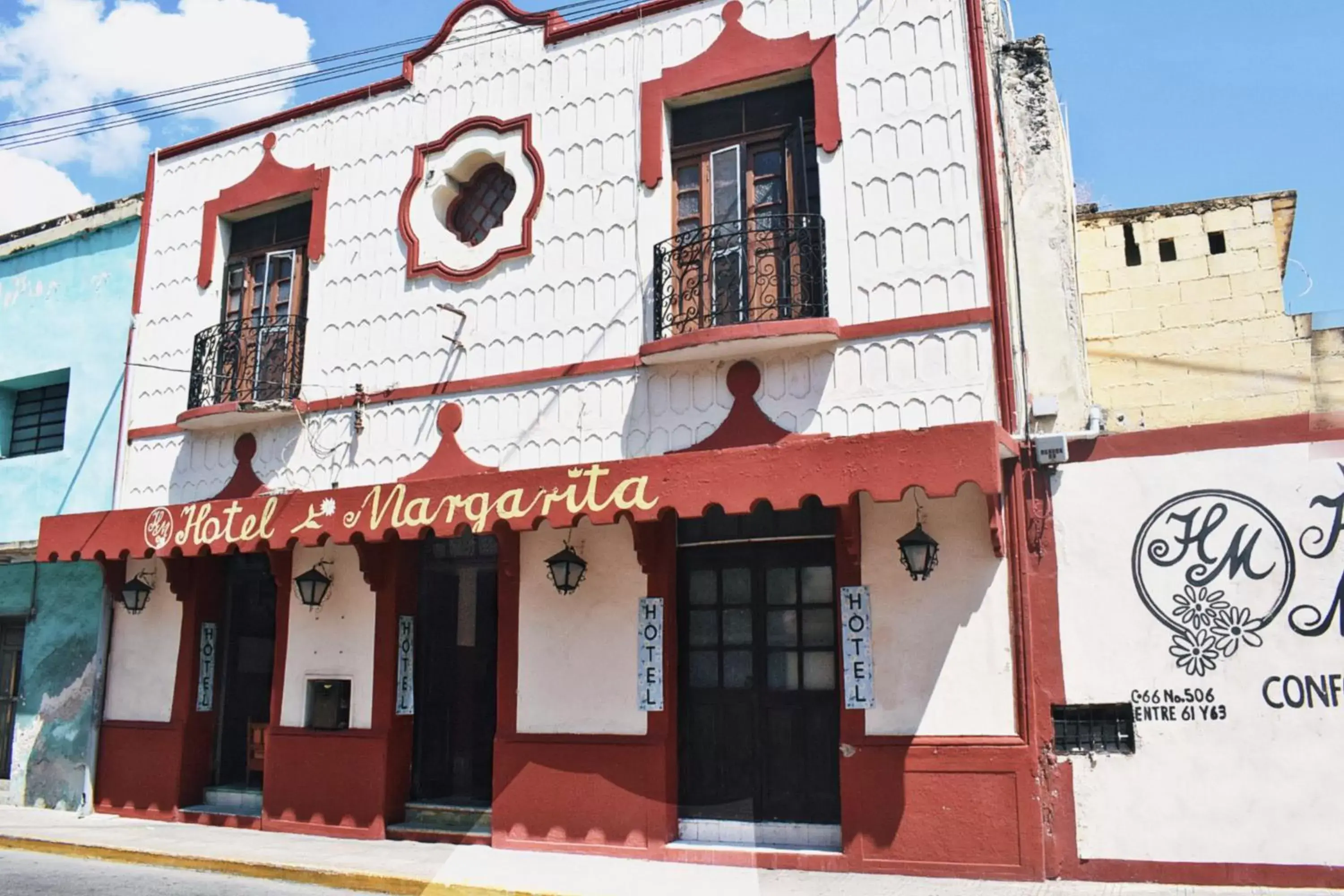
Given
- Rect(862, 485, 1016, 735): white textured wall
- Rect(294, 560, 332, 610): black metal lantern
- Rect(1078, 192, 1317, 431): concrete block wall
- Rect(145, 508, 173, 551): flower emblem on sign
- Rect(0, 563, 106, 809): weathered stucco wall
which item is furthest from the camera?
Rect(0, 563, 106, 809): weathered stucco wall

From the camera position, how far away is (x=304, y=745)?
37.9 ft

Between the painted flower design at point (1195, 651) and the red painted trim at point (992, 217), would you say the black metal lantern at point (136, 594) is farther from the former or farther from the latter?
the painted flower design at point (1195, 651)

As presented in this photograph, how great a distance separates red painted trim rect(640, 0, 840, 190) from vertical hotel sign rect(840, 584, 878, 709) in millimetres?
4076

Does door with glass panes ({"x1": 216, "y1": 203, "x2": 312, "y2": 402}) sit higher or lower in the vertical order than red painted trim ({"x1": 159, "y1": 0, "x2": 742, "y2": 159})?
lower

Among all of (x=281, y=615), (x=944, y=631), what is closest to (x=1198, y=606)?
(x=944, y=631)

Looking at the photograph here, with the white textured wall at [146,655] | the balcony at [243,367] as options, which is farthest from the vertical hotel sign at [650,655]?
the white textured wall at [146,655]

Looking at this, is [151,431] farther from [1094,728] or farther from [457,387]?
[1094,728]

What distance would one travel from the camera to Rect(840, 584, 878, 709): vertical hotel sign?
29.8 ft

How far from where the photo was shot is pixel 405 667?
11406mm

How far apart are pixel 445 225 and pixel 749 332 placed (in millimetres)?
4302

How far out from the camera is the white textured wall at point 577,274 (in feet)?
31.4

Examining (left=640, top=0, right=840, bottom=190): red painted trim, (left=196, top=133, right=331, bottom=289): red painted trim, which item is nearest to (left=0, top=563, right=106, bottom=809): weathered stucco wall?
(left=196, top=133, right=331, bottom=289): red painted trim

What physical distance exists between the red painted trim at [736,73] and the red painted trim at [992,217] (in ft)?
4.12

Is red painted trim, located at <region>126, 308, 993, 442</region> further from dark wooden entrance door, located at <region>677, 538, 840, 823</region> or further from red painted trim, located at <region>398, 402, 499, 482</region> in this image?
dark wooden entrance door, located at <region>677, 538, 840, 823</region>
